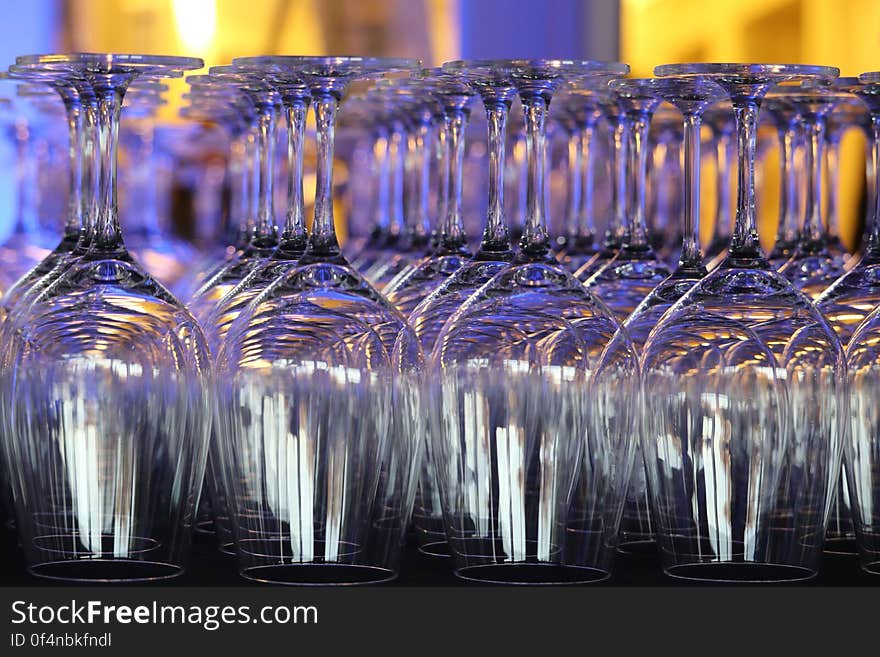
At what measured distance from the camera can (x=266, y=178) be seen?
56.3 inches

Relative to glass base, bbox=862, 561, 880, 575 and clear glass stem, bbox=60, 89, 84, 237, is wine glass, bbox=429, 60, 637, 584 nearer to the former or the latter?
glass base, bbox=862, 561, 880, 575

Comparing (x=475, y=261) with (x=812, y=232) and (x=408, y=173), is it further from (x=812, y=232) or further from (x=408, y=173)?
(x=408, y=173)

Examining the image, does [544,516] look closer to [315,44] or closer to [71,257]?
[71,257]

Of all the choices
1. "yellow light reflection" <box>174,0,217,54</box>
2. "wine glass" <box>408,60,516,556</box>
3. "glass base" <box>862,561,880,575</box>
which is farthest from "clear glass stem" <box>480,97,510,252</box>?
"yellow light reflection" <box>174,0,217,54</box>

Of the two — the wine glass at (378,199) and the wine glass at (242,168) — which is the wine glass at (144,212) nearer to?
the wine glass at (242,168)

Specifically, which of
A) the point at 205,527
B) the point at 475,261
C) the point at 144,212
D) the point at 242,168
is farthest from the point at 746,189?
the point at 144,212

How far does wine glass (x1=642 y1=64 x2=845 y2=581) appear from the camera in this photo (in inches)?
44.3

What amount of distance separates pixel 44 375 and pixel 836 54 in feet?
6.07

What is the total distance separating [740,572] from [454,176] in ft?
1.39

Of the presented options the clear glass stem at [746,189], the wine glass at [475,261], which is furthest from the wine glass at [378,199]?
the clear glass stem at [746,189]

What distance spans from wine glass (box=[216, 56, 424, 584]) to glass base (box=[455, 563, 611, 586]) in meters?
0.05

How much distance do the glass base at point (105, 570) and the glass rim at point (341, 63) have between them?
1.04 ft

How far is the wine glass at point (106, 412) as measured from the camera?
44.0 inches

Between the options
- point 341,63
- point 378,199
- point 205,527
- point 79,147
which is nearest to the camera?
point 341,63
